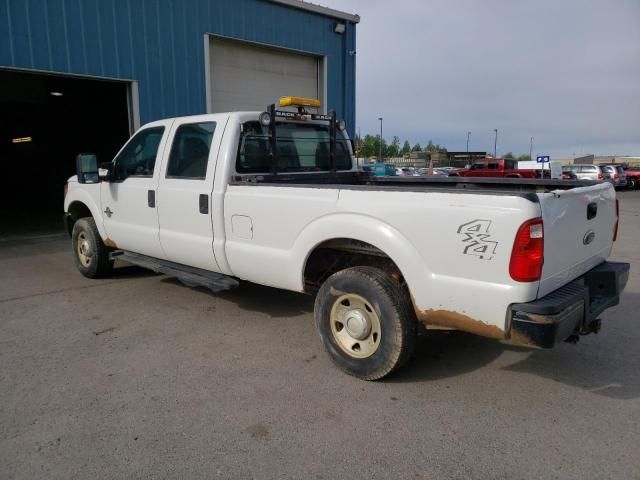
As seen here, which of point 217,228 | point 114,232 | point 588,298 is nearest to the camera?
point 588,298

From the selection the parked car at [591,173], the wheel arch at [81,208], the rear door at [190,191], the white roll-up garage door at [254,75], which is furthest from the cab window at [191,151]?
the parked car at [591,173]

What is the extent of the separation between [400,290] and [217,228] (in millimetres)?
1872

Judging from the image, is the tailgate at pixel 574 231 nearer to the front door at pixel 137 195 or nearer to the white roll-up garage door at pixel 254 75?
the front door at pixel 137 195

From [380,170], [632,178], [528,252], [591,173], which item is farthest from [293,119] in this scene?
[632,178]

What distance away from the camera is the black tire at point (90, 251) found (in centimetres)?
635

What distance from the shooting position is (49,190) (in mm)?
23594

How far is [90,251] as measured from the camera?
648 cm

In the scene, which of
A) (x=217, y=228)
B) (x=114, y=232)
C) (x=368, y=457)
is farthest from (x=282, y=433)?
(x=114, y=232)

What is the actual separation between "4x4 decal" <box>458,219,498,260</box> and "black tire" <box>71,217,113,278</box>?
494 cm

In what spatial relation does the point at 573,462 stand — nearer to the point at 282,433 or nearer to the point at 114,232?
the point at 282,433

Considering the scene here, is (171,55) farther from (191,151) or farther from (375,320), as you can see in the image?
(375,320)

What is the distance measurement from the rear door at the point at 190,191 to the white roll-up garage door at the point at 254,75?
23.5 ft

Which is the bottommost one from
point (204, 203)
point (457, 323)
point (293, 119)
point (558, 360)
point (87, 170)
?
point (558, 360)

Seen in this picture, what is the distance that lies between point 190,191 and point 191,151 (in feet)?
1.50
